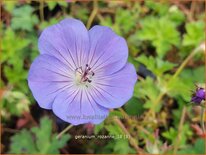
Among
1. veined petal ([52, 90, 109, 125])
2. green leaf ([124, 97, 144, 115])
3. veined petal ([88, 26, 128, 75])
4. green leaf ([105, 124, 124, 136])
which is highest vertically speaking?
veined petal ([88, 26, 128, 75])

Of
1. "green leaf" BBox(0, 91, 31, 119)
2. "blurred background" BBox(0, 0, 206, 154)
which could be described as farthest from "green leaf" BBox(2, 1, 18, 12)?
"green leaf" BBox(0, 91, 31, 119)

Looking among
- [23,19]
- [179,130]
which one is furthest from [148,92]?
[23,19]

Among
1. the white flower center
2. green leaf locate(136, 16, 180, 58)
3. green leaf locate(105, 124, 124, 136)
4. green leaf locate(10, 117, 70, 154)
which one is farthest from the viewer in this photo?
green leaf locate(136, 16, 180, 58)

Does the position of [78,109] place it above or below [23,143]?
above

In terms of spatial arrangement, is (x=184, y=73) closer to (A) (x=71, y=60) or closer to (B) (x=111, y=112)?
(B) (x=111, y=112)

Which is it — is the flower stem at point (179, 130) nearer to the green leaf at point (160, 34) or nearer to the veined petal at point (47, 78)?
the green leaf at point (160, 34)

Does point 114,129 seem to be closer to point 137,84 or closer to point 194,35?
point 137,84

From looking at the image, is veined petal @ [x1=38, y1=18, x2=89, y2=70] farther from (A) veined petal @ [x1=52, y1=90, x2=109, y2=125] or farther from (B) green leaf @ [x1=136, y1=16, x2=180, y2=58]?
(B) green leaf @ [x1=136, y1=16, x2=180, y2=58]

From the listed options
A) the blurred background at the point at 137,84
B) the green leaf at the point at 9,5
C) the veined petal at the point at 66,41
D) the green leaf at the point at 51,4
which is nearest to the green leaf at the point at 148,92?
the blurred background at the point at 137,84
